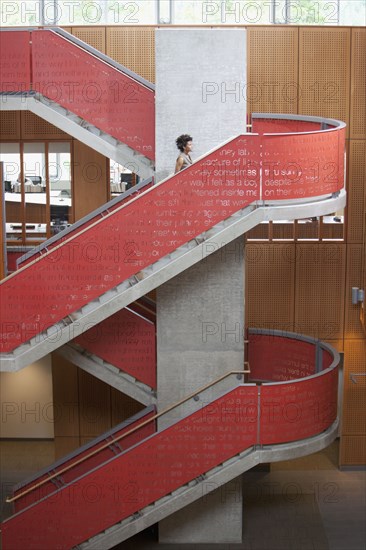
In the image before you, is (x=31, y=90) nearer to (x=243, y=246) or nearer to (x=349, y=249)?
(x=243, y=246)

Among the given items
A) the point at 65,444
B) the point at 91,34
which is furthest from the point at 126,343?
the point at 91,34

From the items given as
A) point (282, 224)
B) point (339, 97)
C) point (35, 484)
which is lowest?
point (35, 484)

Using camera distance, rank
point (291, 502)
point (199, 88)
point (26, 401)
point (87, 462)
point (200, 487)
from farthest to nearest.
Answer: point (26, 401) → point (291, 502) → point (87, 462) → point (200, 487) → point (199, 88)

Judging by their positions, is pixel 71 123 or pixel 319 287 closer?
pixel 71 123

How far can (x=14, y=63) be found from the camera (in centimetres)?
1355

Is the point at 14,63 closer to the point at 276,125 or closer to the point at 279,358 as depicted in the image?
the point at 276,125

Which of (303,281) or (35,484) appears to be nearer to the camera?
(35,484)

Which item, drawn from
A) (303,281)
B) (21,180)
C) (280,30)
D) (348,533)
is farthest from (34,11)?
(348,533)

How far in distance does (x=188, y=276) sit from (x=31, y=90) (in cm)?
370

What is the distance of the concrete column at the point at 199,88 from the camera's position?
13.1 meters

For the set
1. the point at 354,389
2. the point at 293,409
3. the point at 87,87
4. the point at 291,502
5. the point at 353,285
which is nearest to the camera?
the point at 293,409

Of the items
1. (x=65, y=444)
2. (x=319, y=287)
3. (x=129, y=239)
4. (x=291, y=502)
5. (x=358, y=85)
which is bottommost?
(x=291, y=502)

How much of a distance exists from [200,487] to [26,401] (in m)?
7.14

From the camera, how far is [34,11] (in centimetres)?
1898
